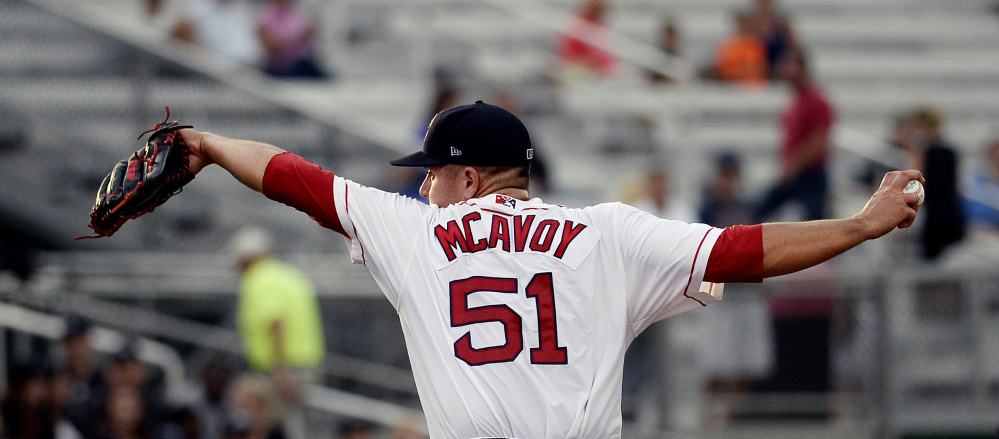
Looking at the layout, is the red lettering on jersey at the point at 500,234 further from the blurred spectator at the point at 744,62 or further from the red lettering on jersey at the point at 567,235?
the blurred spectator at the point at 744,62

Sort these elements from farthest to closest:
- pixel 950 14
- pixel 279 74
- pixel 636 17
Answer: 1. pixel 950 14
2. pixel 636 17
3. pixel 279 74

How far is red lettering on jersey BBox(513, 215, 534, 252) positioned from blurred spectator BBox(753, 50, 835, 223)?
635cm

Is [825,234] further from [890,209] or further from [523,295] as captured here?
[523,295]

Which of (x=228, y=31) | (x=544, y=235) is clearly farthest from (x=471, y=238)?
(x=228, y=31)

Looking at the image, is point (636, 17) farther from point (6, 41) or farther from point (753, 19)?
point (6, 41)

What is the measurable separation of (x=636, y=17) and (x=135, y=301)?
326 inches

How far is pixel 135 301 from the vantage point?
8.99m

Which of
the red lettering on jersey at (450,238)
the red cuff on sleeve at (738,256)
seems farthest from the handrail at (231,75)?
the red cuff on sleeve at (738,256)

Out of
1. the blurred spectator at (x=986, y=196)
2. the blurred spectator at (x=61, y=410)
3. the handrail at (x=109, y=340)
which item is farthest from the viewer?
the blurred spectator at (x=986, y=196)

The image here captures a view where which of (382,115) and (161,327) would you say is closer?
(161,327)

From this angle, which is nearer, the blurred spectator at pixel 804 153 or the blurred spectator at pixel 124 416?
the blurred spectator at pixel 124 416

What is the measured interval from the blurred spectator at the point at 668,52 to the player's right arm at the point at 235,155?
793 cm

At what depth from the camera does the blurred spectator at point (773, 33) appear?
41.1ft

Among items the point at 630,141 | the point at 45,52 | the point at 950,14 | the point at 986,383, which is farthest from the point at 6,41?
the point at 950,14
